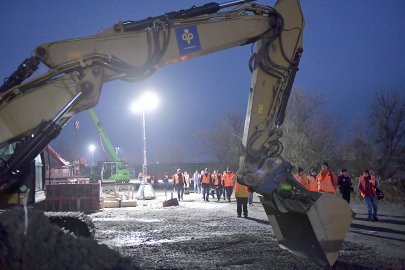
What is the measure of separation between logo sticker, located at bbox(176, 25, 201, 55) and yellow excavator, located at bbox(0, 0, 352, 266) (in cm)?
2

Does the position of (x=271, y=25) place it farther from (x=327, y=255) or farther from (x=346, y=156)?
(x=346, y=156)

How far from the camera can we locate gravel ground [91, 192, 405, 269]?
6695 millimetres

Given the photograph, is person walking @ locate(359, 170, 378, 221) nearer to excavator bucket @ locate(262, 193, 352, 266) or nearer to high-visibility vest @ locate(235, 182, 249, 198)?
high-visibility vest @ locate(235, 182, 249, 198)

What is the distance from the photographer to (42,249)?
395cm

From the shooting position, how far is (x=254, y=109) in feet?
21.1

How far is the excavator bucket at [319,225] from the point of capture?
575 cm

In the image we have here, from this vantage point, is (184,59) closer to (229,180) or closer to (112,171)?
(229,180)

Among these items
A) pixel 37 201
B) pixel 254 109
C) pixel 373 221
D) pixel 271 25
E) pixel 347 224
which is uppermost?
pixel 271 25

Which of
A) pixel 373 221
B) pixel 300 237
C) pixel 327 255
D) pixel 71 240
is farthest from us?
pixel 373 221

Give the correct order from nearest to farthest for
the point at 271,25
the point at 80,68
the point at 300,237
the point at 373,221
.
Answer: the point at 80,68
the point at 271,25
the point at 300,237
the point at 373,221

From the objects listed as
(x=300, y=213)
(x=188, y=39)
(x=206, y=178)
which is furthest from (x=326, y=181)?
(x=206, y=178)

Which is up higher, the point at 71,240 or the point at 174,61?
the point at 174,61

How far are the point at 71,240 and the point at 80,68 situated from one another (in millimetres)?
2383

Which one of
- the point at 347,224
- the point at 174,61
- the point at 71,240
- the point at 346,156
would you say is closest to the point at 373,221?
the point at 347,224
